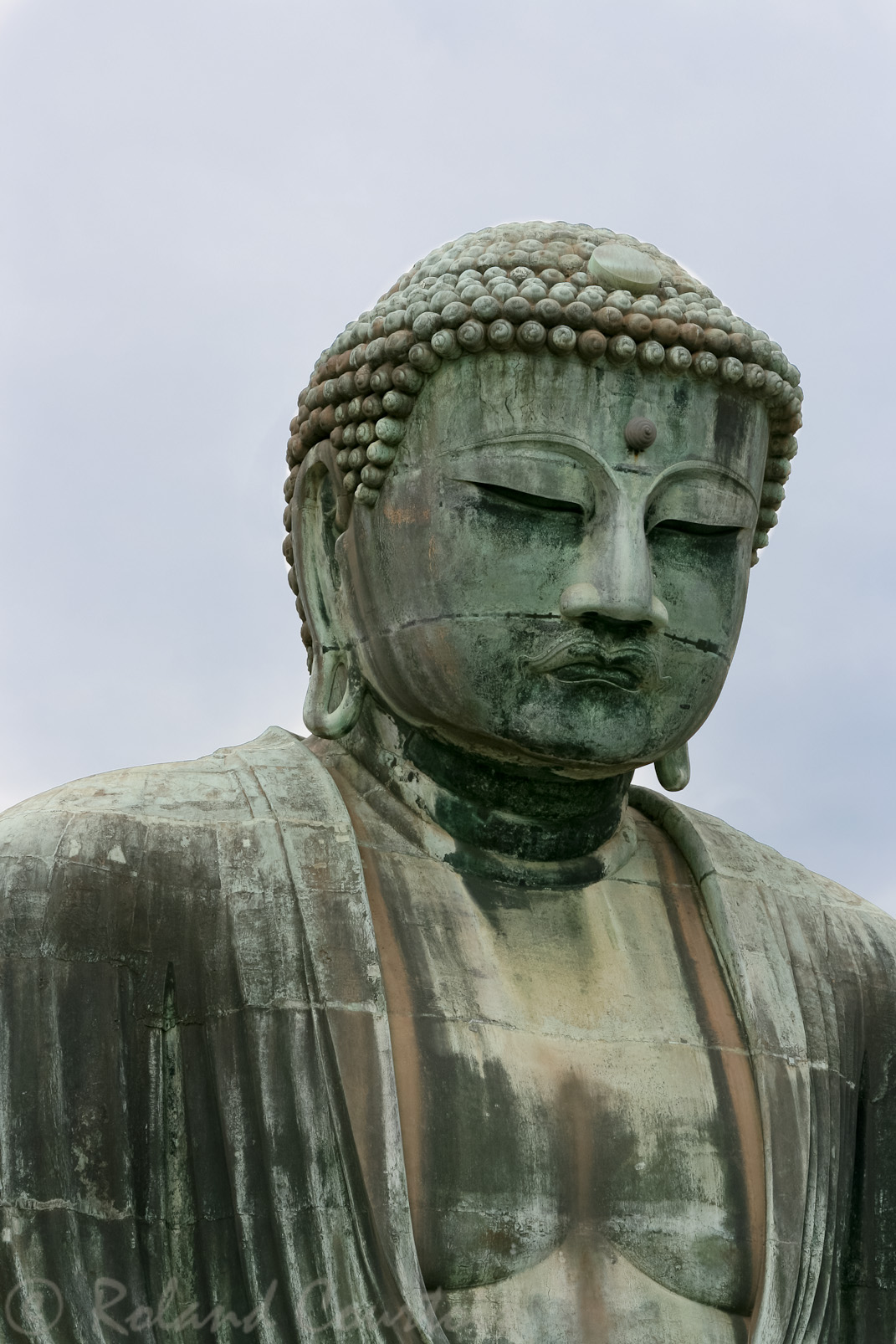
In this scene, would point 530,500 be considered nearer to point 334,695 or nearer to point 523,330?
point 523,330

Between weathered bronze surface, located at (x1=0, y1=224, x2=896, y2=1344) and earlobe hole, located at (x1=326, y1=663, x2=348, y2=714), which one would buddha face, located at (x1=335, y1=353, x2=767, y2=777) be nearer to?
weathered bronze surface, located at (x1=0, y1=224, x2=896, y2=1344)

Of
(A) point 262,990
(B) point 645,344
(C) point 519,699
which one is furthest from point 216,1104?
(B) point 645,344

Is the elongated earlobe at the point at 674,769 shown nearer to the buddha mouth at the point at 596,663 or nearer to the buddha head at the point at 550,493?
the buddha head at the point at 550,493

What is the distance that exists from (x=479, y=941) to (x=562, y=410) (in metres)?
1.93

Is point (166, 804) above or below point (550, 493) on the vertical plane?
below

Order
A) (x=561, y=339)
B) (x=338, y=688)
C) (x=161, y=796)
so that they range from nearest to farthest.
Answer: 1. (x=561, y=339)
2. (x=161, y=796)
3. (x=338, y=688)

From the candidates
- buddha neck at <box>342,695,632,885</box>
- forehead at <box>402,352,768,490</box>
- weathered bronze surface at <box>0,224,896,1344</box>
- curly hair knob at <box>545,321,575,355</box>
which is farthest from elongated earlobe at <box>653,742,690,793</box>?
curly hair knob at <box>545,321,575,355</box>

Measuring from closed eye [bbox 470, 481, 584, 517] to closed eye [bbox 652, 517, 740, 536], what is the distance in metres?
0.34

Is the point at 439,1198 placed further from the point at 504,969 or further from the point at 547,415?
the point at 547,415

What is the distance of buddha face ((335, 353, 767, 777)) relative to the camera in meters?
9.33

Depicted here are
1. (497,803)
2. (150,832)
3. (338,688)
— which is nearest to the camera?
(150,832)

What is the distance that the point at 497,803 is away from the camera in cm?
980

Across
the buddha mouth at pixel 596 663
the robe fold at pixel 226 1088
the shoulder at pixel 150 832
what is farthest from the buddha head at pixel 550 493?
the robe fold at pixel 226 1088

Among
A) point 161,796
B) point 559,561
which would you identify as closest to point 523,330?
point 559,561
